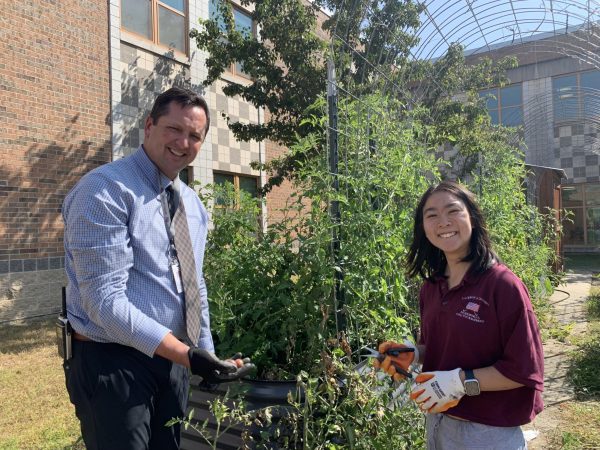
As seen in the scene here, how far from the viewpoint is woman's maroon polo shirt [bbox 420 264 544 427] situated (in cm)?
168

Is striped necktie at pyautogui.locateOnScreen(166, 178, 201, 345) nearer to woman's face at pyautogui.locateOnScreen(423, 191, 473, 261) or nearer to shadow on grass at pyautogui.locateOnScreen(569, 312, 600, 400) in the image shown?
woman's face at pyautogui.locateOnScreen(423, 191, 473, 261)

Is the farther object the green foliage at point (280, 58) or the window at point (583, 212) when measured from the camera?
the window at point (583, 212)

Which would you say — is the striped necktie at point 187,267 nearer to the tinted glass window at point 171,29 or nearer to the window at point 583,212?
the tinted glass window at point 171,29

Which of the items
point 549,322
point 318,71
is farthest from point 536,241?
point 318,71

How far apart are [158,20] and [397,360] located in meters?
9.67

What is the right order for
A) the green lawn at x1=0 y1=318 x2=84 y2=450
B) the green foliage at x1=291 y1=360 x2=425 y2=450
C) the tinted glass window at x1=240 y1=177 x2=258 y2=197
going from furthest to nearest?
the tinted glass window at x1=240 y1=177 x2=258 y2=197, the green lawn at x1=0 y1=318 x2=84 y2=450, the green foliage at x1=291 y1=360 x2=425 y2=450

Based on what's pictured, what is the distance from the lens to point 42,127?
7.84 metres

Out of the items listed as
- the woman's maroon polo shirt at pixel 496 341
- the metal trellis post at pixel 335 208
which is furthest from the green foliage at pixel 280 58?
the woman's maroon polo shirt at pixel 496 341

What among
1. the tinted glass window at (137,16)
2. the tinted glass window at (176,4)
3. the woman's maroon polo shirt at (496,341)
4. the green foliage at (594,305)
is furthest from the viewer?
the tinted glass window at (176,4)

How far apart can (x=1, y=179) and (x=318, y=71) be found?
518 cm

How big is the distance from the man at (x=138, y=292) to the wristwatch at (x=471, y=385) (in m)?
0.78

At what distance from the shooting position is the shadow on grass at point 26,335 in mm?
6305

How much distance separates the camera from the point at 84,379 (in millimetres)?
1821

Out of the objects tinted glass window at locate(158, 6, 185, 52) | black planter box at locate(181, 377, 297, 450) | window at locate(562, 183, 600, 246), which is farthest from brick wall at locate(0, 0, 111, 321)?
window at locate(562, 183, 600, 246)
